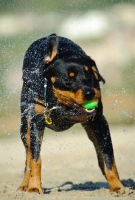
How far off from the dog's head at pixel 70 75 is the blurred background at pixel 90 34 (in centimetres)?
505

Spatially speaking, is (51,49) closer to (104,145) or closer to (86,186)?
(104,145)

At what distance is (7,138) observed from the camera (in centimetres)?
1264

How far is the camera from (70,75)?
286 inches

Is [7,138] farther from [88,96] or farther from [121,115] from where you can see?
[88,96]

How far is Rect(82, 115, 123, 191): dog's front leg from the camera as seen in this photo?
7.41 m

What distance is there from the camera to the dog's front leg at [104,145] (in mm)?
7406

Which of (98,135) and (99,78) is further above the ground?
(99,78)

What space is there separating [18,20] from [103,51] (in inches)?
80.4

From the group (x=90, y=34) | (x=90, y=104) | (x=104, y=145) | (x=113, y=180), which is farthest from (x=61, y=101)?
(x=90, y=34)

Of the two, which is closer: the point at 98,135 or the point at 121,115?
the point at 98,135

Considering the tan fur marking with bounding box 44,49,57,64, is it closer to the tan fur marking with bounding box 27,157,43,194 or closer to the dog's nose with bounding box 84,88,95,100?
the dog's nose with bounding box 84,88,95,100

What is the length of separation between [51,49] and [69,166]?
3398 millimetres

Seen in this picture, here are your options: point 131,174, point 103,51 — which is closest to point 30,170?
point 131,174

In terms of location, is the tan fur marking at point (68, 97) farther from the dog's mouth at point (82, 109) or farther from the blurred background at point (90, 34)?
the blurred background at point (90, 34)
